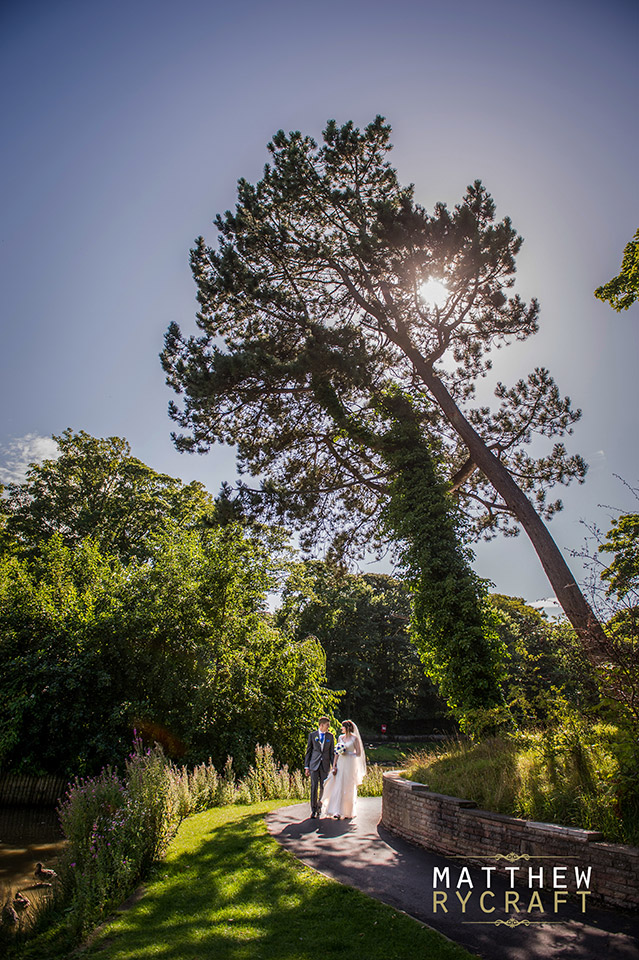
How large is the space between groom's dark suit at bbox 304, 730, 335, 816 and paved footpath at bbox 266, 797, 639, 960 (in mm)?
705

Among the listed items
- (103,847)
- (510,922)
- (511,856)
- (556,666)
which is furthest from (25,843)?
(556,666)

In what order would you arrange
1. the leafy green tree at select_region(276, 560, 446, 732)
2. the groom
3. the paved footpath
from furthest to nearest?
the leafy green tree at select_region(276, 560, 446, 732) < the groom < the paved footpath

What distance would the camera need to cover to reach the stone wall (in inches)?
185

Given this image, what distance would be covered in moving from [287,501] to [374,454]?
299cm

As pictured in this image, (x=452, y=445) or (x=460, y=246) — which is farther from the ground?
(x=460, y=246)

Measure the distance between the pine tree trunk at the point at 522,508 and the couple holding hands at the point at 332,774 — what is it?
5128mm

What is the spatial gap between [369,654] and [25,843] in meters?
33.5

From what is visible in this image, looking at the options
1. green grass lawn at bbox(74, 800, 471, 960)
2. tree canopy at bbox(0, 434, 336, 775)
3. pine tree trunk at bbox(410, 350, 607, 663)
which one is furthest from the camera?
tree canopy at bbox(0, 434, 336, 775)

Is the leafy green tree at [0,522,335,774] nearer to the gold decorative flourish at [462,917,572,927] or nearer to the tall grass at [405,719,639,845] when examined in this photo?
the tall grass at [405,719,639,845]

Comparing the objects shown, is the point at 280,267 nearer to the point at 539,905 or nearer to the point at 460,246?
the point at 460,246

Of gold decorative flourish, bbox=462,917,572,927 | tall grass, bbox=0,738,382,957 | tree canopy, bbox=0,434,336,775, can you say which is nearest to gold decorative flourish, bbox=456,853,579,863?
gold decorative flourish, bbox=462,917,572,927

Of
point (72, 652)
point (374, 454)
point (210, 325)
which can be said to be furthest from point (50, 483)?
point (374, 454)

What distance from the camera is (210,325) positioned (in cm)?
1513

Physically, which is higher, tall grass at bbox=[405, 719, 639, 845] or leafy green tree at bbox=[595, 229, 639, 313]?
leafy green tree at bbox=[595, 229, 639, 313]
